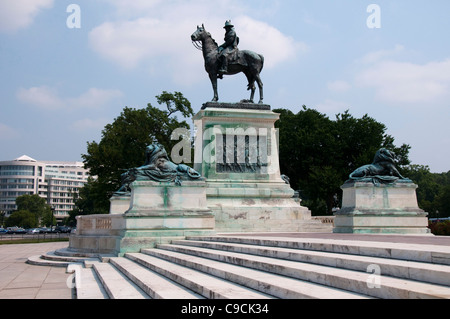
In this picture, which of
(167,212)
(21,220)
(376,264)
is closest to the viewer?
(376,264)

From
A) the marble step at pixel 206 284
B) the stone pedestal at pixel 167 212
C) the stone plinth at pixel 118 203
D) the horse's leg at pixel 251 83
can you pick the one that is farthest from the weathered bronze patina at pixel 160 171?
the stone plinth at pixel 118 203

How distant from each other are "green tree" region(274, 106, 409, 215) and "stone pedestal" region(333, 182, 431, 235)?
27041 millimetres

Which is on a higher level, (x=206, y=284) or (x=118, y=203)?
(x=118, y=203)

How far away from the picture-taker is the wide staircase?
5609 millimetres

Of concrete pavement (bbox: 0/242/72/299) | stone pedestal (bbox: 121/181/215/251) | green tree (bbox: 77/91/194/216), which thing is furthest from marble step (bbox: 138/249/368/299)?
green tree (bbox: 77/91/194/216)

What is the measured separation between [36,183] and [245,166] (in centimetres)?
15559

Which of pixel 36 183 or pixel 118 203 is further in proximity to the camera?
pixel 36 183

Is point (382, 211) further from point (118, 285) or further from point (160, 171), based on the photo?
point (118, 285)

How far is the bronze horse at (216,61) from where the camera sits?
2292cm

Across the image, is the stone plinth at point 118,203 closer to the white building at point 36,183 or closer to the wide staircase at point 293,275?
the wide staircase at point 293,275

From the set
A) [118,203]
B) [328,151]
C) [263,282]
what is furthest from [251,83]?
[328,151]

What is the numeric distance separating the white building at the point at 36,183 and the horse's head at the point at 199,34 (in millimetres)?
136912

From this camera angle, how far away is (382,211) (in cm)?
1675

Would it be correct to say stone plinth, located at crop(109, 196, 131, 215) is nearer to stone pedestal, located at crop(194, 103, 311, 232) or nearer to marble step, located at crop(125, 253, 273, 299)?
stone pedestal, located at crop(194, 103, 311, 232)
